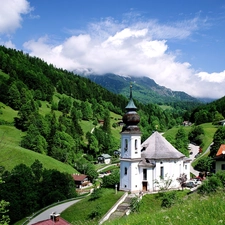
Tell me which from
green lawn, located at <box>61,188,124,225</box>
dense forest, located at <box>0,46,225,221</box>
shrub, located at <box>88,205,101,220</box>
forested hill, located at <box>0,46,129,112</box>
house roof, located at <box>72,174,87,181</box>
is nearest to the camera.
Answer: shrub, located at <box>88,205,101,220</box>

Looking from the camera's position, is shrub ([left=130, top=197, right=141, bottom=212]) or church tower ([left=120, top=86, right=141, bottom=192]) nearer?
shrub ([left=130, top=197, right=141, bottom=212])

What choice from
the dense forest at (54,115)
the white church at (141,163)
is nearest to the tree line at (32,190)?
the white church at (141,163)

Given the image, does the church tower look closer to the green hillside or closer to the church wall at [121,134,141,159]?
the church wall at [121,134,141,159]

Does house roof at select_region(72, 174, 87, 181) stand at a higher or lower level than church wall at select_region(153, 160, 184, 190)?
lower

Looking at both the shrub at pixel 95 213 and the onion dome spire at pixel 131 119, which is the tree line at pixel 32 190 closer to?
the shrub at pixel 95 213

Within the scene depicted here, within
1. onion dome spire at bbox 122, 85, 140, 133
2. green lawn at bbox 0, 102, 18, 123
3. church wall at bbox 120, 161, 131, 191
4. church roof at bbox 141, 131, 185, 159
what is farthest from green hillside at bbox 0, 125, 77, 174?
church roof at bbox 141, 131, 185, 159

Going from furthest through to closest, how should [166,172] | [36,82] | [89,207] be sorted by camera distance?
1. [36,82]
2. [166,172]
3. [89,207]

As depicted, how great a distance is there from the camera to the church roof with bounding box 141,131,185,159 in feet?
154

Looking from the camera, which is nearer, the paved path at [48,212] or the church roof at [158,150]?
the paved path at [48,212]

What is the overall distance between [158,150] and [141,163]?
11.6 ft

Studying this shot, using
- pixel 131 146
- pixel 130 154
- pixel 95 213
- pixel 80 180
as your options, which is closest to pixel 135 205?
pixel 95 213

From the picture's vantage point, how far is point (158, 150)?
156ft

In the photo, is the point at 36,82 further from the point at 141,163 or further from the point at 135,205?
the point at 135,205

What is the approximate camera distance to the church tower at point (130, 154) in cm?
4500
